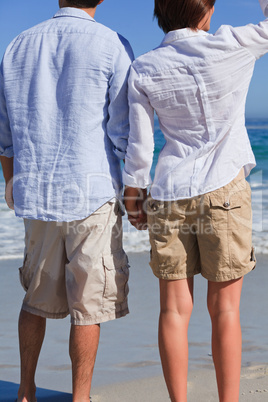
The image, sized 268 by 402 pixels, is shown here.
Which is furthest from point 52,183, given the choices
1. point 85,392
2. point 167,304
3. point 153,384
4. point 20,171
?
point 153,384

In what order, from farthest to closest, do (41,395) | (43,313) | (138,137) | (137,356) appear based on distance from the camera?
1. (137,356)
2. (41,395)
3. (43,313)
4. (138,137)

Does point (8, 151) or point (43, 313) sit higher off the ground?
point (8, 151)

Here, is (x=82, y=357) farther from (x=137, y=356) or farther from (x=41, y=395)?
(x=137, y=356)

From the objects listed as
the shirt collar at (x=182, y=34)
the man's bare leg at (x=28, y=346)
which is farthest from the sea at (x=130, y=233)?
the shirt collar at (x=182, y=34)

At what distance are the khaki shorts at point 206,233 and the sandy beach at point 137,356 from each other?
2.19 feet

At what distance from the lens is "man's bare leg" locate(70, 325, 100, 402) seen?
215 cm

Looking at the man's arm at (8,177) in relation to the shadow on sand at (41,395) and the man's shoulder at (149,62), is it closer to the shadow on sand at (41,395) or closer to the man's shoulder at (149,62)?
the man's shoulder at (149,62)

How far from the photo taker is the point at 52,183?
2102mm

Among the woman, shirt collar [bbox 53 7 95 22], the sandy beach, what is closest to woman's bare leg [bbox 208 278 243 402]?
the woman

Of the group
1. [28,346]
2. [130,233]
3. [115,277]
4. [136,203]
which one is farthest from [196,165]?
[130,233]

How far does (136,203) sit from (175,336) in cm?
51

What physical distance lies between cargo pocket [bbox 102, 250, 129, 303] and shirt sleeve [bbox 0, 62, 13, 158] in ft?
1.95

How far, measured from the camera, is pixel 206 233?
201 cm

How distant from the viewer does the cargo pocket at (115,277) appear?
216 cm
